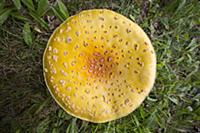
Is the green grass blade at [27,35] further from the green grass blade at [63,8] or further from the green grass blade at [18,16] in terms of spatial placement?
the green grass blade at [63,8]

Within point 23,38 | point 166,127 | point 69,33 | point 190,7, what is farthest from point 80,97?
point 190,7

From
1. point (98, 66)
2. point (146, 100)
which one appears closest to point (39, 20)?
point (98, 66)

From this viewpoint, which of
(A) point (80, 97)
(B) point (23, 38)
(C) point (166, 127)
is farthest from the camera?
(C) point (166, 127)

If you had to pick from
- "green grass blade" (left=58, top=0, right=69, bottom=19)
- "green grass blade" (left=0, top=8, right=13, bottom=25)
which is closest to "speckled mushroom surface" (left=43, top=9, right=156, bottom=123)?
"green grass blade" (left=58, top=0, right=69, bottom=19)

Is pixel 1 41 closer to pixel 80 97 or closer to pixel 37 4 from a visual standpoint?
pixel 37 4

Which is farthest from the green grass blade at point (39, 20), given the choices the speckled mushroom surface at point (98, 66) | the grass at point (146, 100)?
the speckled mushroom surface at point (98, 66)

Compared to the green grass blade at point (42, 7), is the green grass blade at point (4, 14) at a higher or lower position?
higher
